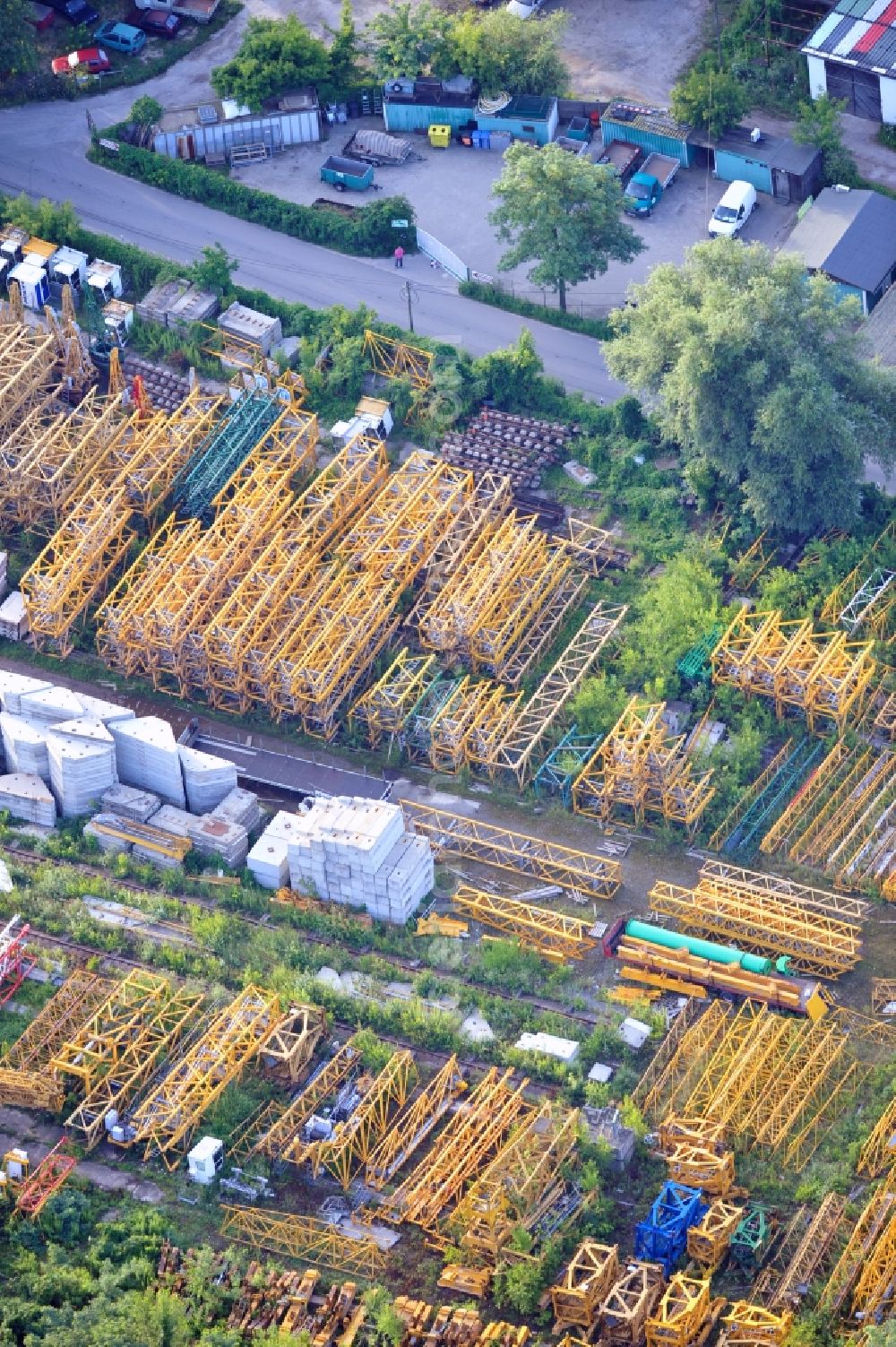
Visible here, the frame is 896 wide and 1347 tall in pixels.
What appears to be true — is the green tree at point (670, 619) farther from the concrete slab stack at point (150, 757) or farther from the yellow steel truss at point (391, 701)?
the concrete slab stack at point (150, 757)

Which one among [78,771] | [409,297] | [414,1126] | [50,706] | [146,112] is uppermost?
[146,112]

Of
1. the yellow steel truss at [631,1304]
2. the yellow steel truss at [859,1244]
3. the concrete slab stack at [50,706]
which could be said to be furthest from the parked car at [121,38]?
the yellow steel truss at [631,1304]

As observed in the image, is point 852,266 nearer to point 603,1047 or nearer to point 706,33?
point 706,33

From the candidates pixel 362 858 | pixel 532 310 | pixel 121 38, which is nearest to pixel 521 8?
pixel 121 38

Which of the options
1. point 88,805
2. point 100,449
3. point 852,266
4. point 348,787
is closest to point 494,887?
point 348,787

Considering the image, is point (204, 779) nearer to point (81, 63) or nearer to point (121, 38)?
point (81, 63)

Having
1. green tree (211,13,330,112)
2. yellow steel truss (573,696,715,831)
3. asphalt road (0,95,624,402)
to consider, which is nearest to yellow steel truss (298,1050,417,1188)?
yellow steel truss (573,696,715,831)
